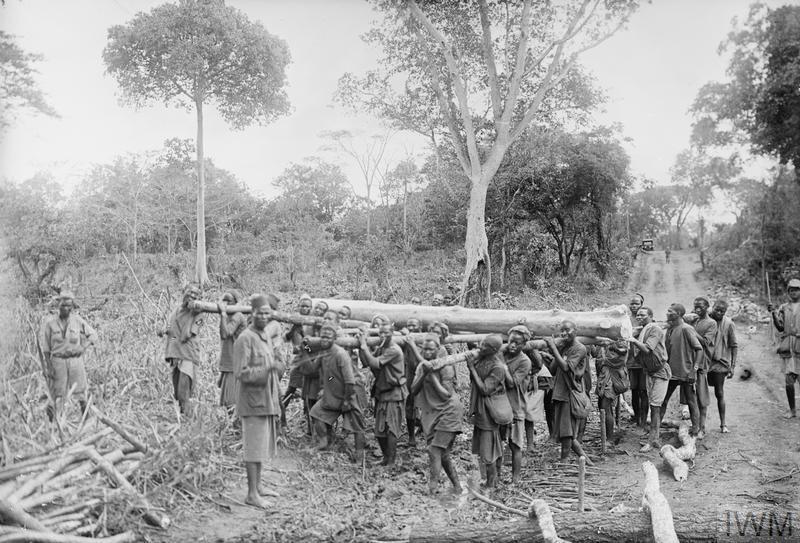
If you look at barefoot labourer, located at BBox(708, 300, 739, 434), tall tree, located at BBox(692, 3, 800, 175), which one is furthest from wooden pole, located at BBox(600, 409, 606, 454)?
tall tree, located at BBox(692, 3, 800, 175)

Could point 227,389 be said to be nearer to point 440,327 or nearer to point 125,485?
point 125,485

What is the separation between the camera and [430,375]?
20.6ft

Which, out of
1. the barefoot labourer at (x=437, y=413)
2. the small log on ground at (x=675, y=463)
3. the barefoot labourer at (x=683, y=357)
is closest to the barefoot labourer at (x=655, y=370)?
the barefoot labourer at (x=683, y=357)

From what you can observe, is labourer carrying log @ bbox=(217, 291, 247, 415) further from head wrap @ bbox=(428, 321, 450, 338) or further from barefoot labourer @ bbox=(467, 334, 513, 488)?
barefoot labourer @ bbox=(467, 334, 513, 488)

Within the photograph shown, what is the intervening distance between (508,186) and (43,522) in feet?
52.6

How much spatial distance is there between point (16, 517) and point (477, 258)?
11422 mm

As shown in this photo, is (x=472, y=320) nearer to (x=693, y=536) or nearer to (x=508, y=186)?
(x=693, y=536)

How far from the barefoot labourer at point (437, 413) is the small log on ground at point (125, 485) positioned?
2.52m

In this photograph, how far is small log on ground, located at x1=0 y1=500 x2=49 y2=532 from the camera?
407cm

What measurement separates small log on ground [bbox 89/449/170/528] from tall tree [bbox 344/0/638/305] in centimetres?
979

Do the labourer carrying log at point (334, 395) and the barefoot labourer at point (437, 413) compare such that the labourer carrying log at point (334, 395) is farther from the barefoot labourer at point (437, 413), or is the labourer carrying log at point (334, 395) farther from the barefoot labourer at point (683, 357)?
the barefoot labourer at point (683, 357)

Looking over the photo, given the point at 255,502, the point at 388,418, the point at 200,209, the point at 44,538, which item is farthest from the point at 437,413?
the point at 200,209

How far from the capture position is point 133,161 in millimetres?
16969

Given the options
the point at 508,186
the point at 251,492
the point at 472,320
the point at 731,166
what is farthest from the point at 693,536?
the point at 731,166
